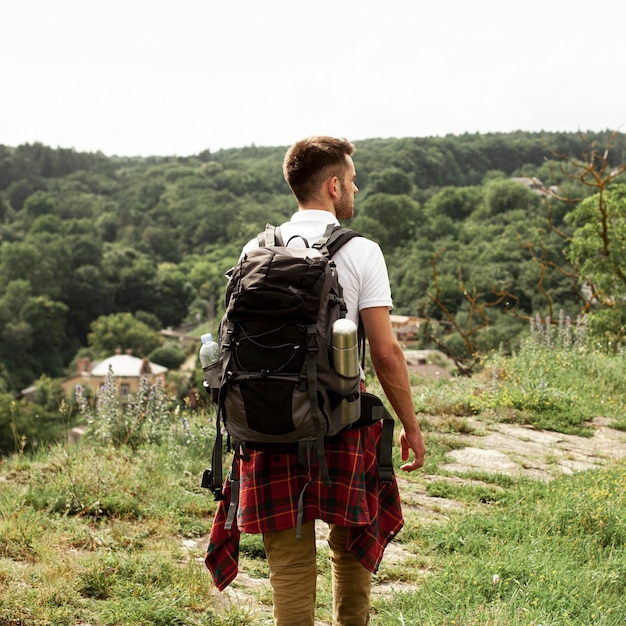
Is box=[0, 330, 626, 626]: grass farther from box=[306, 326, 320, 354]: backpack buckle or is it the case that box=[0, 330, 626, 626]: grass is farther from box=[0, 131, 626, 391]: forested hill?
box=[0, 131, 626, 391]: forested hill

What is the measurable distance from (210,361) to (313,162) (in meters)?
0.72

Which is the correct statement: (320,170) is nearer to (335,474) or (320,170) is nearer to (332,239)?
(332,239)

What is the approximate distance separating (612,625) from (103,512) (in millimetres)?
2430

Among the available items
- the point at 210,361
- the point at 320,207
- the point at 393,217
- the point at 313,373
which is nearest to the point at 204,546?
the point at 210,361

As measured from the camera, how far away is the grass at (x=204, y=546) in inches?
114

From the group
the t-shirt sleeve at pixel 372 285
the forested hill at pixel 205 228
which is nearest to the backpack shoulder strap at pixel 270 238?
the t-shirt sleeve at pixel 372 285

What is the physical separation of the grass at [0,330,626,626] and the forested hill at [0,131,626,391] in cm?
3076

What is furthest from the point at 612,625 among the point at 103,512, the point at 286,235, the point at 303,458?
the point at 103,512

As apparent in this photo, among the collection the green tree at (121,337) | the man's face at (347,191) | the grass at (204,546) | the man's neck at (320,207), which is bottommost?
the green tree at (121,337)

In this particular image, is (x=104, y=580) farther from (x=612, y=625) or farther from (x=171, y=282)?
(x=171, y=282)

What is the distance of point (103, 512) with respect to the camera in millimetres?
3947

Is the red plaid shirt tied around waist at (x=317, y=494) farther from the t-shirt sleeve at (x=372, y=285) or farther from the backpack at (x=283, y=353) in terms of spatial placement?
the t-shirt sleeve at (x=372, y=285)

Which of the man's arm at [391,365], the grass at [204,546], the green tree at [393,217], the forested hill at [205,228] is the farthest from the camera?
the green tree at [393,217]

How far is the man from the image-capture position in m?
2.42
